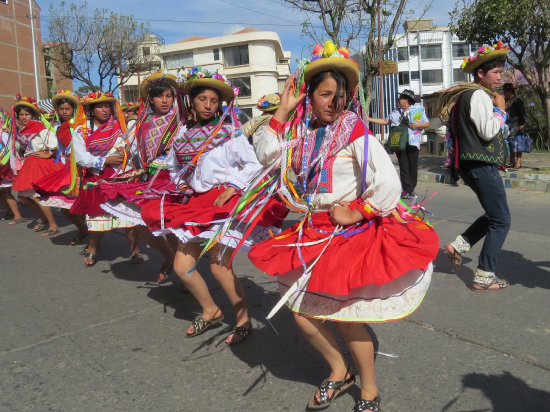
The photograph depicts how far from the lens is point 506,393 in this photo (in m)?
2.62

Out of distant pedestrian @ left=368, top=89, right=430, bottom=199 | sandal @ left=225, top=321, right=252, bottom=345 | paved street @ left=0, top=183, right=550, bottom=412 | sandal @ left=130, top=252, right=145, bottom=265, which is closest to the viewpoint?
paved street @ left=0, top=183, right=550, bottom=412

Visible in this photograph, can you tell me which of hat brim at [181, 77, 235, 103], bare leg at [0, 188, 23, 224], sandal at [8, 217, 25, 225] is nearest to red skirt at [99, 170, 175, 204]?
hat brim at [181, 77, 235, 103]

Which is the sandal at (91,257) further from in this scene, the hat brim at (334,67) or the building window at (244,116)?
the hat brim at (334,67)

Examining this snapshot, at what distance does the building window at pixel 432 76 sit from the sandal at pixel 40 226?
56.3 metres

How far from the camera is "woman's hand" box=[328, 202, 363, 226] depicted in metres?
2.40

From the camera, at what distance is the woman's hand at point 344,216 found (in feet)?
7.89

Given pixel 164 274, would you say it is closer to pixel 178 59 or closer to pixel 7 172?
pixel 7 172

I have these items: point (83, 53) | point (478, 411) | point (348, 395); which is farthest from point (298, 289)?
point (83, 53)

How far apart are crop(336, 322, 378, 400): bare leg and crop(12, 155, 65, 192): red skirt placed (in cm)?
611

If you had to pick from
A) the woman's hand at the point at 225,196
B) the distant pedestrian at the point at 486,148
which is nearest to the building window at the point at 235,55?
the distant pedestrian at the point at 486,148

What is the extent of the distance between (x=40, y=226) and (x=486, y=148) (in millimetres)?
6604

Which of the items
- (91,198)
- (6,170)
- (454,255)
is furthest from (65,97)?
(454,255)

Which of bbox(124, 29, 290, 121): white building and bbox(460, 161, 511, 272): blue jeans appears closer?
bbox(460, 161, 511, 272): blue jeans

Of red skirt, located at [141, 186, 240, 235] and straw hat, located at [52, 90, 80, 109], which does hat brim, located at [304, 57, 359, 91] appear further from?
straw hat, located at [52, 90, 80, 109]
